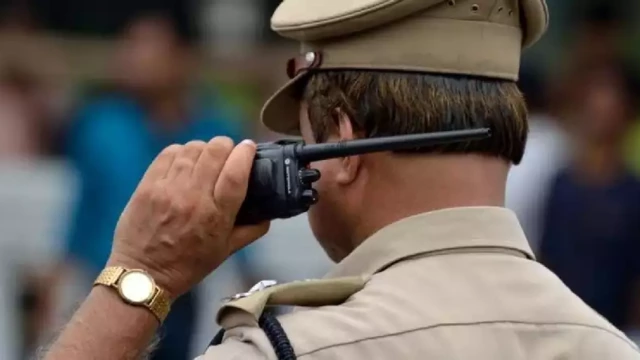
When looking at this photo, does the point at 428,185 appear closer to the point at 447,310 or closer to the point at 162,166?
the point at 447,310

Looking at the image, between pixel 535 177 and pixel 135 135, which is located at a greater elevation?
pixel 135 135

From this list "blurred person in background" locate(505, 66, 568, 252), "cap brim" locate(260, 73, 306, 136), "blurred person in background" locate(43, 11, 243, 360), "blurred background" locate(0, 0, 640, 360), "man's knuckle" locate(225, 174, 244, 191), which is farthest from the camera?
"blurred person in background" locate(505, 66, 568, 252)

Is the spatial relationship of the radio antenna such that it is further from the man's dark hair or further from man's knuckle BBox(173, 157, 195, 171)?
man's knuckle BBox(173, 157, 195, 171)

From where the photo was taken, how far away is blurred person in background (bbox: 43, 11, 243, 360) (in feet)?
20.4

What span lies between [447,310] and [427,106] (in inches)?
13.0

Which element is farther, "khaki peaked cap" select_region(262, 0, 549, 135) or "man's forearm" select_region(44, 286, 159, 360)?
"khaki peaked cap" select_region(262, 0, 549, 135)

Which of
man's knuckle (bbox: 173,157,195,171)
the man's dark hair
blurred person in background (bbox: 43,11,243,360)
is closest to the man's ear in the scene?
the man's dark hair

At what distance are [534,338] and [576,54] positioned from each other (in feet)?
20.9

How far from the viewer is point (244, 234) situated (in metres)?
2.54

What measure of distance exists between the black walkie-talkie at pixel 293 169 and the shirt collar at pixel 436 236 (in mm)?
131

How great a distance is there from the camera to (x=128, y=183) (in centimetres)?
619

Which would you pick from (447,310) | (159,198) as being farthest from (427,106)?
(159,198)

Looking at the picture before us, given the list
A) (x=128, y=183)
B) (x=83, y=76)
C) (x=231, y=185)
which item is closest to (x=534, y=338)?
(x=231, y=185)

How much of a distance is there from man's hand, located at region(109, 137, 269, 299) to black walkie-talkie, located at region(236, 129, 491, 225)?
26 millimetres
